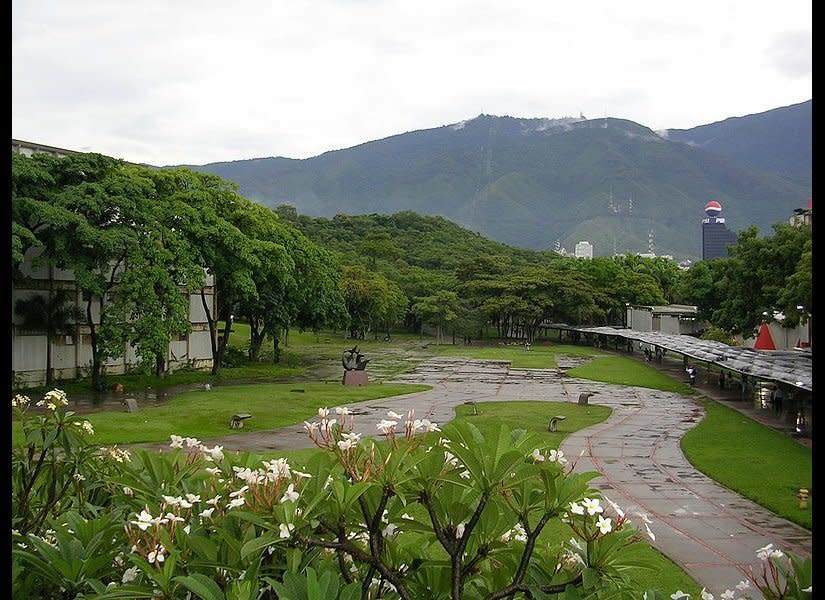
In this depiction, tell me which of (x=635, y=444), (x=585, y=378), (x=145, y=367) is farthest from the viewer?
(x=585, y=378)

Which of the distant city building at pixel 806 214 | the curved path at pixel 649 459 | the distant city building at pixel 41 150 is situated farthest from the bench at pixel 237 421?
the distant city building at pixel 806 214

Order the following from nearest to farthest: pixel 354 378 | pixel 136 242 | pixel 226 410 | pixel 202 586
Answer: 1. pixel 202 586
2. pixel 226 410
3. pixel 136 242
4. pixel 354 378

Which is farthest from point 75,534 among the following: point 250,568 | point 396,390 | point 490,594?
point 396,390

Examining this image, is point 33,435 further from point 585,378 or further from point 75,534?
point 585,378

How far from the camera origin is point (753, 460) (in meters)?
14.8

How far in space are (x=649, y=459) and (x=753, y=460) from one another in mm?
2019

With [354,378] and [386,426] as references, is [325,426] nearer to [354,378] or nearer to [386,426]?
[386,426]

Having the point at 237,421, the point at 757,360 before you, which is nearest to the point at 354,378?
the point at 237,421

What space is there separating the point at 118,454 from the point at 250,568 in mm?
2778

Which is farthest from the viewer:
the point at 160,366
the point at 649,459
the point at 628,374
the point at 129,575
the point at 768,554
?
the point at 628,374

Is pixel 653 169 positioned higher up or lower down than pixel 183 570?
higher up

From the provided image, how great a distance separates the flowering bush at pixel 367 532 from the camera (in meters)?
2.39

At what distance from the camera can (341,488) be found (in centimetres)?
236

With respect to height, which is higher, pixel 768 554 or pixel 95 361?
pixel 768 554
